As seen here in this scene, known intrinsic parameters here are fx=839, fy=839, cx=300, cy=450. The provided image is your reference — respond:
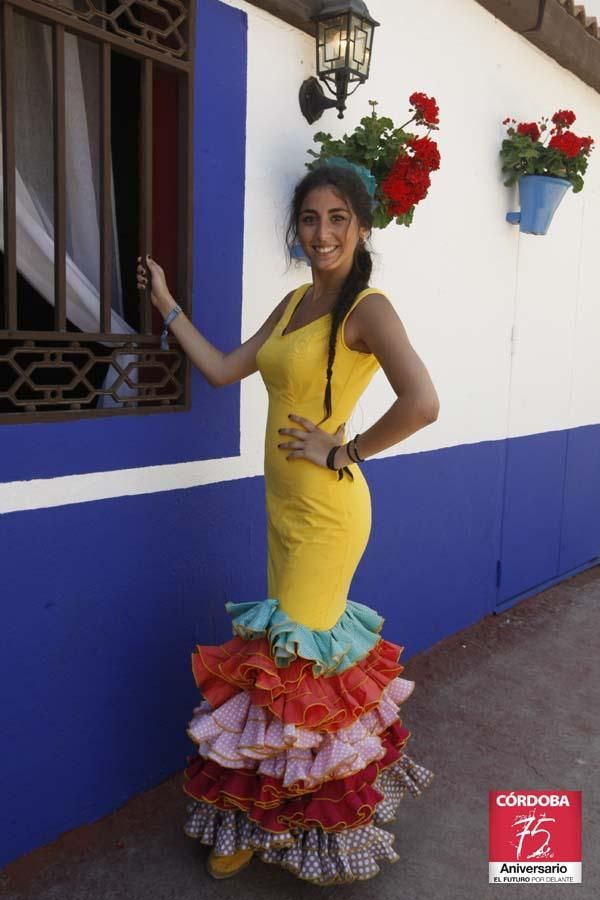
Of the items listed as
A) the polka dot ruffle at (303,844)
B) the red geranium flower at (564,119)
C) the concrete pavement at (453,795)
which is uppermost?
the red geranium flower at (564,119)

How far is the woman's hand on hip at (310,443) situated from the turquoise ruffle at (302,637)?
1.52ft

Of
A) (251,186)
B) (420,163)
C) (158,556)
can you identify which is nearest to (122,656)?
(158,556)

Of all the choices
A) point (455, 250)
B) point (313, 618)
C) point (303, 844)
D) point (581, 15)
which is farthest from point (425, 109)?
point (303, 844)

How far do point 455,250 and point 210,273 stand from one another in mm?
1778

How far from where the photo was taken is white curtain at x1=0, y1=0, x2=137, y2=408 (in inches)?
99.9

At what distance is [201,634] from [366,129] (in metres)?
1.95

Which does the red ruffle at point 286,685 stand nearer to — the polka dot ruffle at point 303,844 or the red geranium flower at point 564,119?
the polka dot ruffle at point 303,844

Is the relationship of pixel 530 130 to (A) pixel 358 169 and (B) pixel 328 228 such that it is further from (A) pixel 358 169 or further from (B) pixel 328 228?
(B) pixel 328 228

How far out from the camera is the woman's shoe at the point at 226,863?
102 inches

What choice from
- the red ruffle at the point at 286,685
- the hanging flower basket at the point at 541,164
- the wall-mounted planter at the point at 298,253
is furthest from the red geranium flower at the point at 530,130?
the red ruffle at the point at 286,685

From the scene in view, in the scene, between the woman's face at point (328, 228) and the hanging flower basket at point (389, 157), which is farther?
the hanging flower basket at point (389, 157)

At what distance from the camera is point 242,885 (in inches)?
103

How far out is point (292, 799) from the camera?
2.47 m

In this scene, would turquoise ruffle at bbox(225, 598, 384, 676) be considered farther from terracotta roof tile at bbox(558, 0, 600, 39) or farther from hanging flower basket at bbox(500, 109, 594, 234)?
terracotta roof tile at bbox(558, 0, 600, 39)
